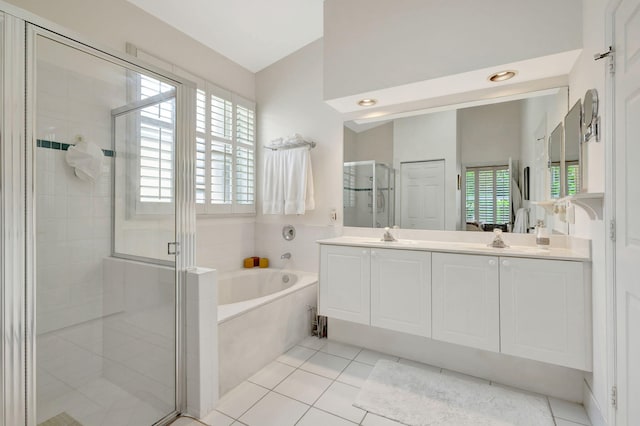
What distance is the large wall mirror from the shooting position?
2.17 metres

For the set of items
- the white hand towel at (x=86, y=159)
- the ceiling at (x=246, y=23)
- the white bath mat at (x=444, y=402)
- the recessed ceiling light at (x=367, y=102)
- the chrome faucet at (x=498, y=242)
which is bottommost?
the white bath mat at (x=444, y=402)

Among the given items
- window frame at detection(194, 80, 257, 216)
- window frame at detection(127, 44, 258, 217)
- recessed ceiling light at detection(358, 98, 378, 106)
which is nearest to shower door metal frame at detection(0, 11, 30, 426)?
window frame at detection(127, 44, 258, 217)

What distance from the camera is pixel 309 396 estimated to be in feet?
6.32

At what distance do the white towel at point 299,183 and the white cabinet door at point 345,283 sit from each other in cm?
76

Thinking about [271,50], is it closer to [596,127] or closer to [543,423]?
[596,127]

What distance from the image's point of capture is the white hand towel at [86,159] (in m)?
1.66

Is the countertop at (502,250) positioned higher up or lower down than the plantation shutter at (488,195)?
lower down

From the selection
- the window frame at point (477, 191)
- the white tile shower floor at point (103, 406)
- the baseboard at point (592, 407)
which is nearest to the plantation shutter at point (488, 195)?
the window frame at point (477, 191)

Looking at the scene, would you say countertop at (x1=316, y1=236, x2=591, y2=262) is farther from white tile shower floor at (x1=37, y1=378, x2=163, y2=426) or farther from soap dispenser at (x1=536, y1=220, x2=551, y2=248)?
white tile shower floor at (x1=37, y1=378, x2=163, y2=426)

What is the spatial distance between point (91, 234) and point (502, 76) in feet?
9.39

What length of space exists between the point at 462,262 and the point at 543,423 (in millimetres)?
967

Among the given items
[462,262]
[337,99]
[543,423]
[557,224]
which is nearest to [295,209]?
[337,99]

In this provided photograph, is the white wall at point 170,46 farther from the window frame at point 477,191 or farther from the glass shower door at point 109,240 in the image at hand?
the window frame at point 477,191

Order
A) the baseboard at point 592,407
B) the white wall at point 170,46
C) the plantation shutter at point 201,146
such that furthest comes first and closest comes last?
the plantation shutter at point 201,146, the white wall at point 170,46, the baseboard at point 592,407
